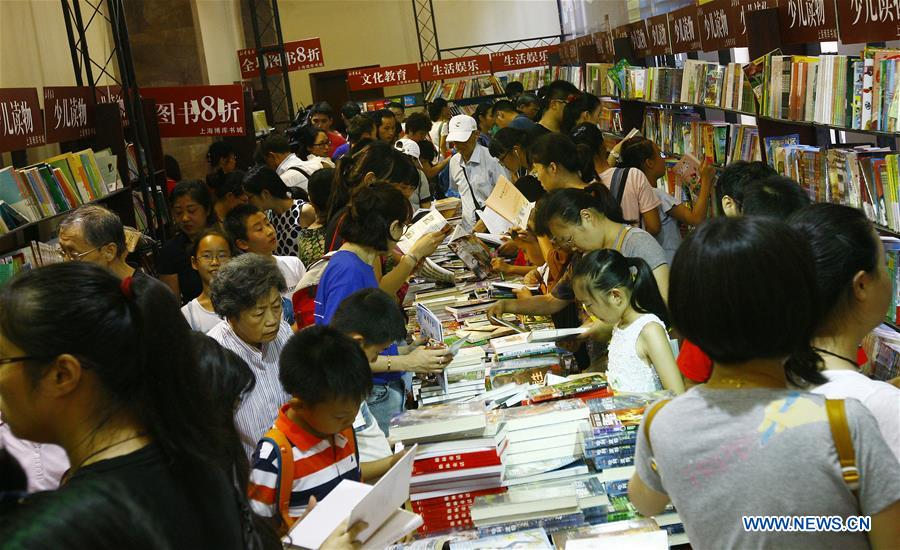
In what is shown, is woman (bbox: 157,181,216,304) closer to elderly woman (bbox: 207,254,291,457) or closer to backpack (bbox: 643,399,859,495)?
elderly woman (bbox: 207,254,291,457)

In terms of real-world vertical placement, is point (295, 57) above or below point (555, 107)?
above

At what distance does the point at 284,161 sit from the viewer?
791 cm

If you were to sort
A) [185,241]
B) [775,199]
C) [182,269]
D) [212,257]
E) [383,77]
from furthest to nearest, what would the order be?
1. [383,77]
2. [185,241]
3. [182,269]
4. [212,257]
5. [775,199]

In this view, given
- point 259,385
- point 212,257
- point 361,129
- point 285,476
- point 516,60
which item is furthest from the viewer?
point 516,60

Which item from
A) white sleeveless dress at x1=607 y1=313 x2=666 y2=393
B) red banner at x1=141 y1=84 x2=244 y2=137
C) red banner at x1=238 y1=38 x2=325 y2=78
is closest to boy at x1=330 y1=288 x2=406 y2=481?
white sleeveless dress at x1=607 y1=313 x2=666 y2=393

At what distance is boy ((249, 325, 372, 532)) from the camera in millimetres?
2324

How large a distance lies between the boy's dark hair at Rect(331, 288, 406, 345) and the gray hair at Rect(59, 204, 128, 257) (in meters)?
1.41

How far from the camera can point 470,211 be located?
7.27 meters

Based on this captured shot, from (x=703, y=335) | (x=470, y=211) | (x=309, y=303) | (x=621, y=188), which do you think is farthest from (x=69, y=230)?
(x=470, y=211)

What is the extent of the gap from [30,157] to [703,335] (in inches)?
286

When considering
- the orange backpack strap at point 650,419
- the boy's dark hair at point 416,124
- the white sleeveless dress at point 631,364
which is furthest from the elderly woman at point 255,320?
the boy's dark hair at point 416,124

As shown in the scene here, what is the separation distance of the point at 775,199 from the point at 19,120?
4.46 m

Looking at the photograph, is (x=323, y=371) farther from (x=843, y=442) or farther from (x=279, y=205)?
(x=279, y=205)

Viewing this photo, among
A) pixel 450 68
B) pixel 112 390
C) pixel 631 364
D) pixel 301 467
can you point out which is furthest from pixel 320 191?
pixel 450 68
